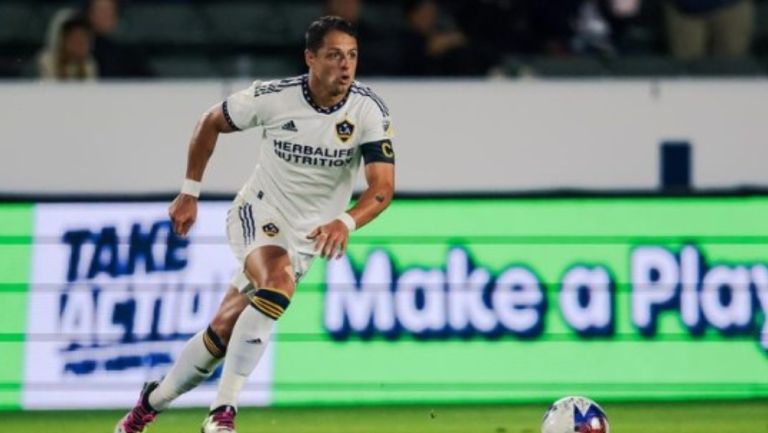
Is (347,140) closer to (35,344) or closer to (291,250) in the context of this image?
(291,250)

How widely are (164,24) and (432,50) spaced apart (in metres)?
2.02

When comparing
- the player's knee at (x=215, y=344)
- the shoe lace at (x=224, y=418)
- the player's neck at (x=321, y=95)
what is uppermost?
the player's neck at (x=321, y=95)

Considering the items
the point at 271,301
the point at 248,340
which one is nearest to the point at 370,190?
the point at 271,301

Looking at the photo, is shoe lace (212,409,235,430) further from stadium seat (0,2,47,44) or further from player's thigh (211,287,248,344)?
stadium seat (0,2,47,44)

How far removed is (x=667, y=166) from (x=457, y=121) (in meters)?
1.35

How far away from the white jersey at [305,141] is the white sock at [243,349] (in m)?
0.57

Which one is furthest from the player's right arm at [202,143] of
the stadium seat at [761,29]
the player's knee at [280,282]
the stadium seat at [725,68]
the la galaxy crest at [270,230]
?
the stadium seat at [761,29]

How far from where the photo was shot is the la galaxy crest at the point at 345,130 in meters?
8.45

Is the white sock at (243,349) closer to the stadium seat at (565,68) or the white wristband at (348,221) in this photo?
the white wristband at (348,221)

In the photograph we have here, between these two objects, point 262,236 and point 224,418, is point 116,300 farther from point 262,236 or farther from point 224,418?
point 224,418

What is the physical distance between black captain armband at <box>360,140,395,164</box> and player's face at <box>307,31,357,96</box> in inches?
11.1

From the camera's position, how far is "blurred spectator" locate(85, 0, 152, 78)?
1271 centimetres

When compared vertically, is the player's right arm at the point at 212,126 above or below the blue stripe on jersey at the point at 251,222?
above

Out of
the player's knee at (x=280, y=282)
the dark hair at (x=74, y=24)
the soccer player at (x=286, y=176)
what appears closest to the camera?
the player's knee at (x=280, y=282)
